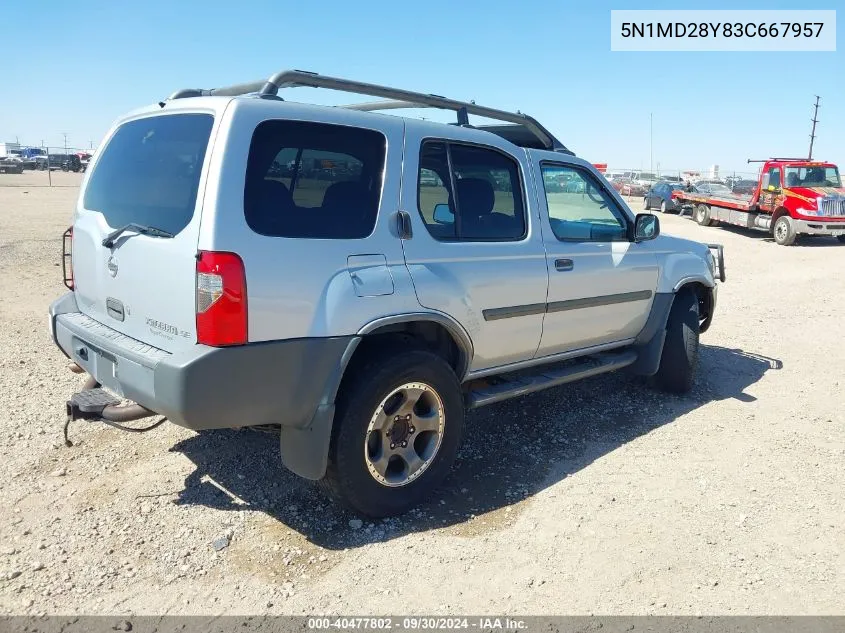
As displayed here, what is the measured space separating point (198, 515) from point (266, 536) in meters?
0.43

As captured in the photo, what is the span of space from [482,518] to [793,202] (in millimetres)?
17848

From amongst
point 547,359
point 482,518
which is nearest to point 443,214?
point 547,359

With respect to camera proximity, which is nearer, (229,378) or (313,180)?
(229,378)

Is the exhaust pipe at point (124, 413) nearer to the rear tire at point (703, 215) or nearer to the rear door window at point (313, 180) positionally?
the rear door window at point (313, 180)

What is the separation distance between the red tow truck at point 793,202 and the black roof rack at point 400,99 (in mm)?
15872

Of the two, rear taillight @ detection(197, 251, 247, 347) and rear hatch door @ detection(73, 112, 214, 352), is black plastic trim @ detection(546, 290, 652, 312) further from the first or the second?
rear hatch door @ detection(73, 112, 214, 352)

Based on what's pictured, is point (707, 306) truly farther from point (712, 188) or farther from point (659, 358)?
point (712, 188)

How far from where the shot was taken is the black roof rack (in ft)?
11.0

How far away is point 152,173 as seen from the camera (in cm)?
333

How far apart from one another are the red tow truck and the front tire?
1729 centimetres

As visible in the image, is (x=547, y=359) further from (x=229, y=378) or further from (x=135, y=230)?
(x=135, y=230)

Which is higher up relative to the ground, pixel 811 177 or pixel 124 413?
pixel 811 177

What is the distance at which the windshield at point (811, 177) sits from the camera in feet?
61.3

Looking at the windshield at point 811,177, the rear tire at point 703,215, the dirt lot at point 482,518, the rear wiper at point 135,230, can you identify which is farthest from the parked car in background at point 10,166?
the rear wiper at point 135,230
